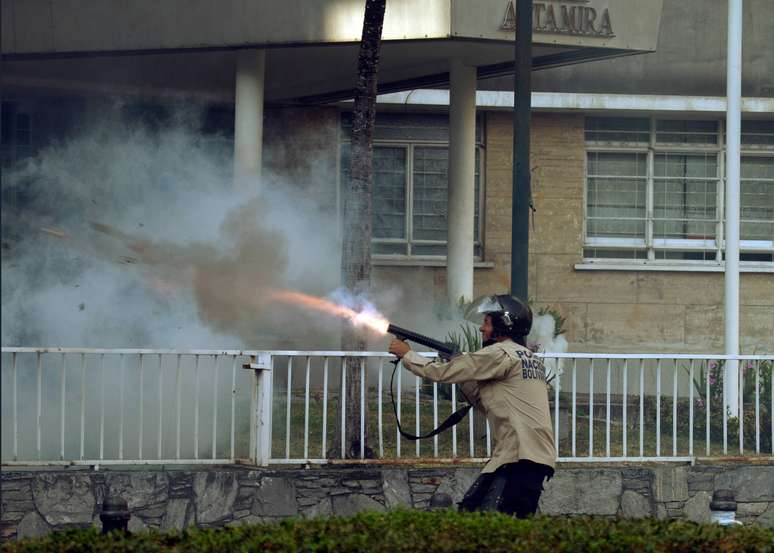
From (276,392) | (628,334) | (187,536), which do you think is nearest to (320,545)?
(187,536)

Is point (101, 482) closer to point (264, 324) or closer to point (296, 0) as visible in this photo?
point (264, 324)

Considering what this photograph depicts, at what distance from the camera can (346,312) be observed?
9.83 meters

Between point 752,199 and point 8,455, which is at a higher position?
point 752,199

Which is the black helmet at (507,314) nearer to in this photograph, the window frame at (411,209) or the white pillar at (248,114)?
the white pillar at (248,114)

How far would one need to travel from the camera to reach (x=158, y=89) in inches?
592

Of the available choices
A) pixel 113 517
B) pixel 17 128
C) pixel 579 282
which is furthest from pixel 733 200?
pixel 17 128

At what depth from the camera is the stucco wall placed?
16641mm

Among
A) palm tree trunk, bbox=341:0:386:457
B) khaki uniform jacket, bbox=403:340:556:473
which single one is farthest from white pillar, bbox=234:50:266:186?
khaki uniform jacket, bbox=403:340:556:473

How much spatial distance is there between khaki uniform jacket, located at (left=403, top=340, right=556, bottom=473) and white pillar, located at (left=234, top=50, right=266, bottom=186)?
267 inches

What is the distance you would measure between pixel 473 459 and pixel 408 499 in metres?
0.62

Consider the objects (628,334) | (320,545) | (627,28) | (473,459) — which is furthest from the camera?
(628,334)

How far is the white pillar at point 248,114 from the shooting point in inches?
543

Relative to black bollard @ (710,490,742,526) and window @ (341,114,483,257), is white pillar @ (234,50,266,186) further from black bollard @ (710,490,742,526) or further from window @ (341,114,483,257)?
black bollard @ (710,490,742,526)

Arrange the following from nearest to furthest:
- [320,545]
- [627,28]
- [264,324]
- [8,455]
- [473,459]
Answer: [320,545]
[8,455]
[473,459]
[264,324]
[627,28]
